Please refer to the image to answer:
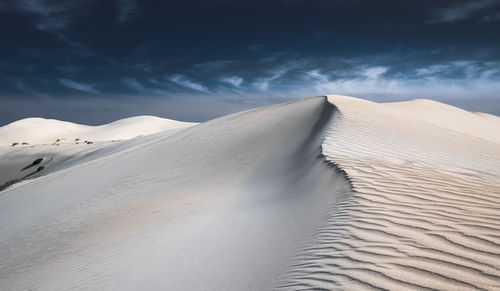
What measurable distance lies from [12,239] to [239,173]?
202 inches

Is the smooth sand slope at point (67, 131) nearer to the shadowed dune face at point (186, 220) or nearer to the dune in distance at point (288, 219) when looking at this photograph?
the shadowed dune face at point (186, 220)

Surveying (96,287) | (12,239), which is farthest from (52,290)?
(12,239)

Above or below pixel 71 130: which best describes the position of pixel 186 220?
below

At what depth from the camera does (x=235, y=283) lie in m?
2.78

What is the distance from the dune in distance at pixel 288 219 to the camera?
8.14 feet

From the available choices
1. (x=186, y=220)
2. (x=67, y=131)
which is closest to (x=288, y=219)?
(x=186, y=220)

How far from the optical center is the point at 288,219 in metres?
3.81

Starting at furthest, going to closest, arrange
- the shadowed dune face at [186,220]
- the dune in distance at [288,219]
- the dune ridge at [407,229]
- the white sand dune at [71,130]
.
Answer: the white sand dune at [71,130] → the shadowed dune face at [186,220] → the dune in distance at [288,219] → the dune ridge at [407,229]

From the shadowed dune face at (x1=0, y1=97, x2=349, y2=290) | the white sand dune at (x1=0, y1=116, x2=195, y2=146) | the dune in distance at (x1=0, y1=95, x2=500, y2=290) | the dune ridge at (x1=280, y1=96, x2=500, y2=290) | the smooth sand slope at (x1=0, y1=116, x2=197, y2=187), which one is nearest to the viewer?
the dune ridge at (x1=280, y1=96, x2=500, y2=290)

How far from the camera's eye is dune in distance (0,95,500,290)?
8.14ft

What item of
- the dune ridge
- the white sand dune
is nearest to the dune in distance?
the dune ridge

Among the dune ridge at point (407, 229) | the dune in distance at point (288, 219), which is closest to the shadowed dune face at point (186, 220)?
the dune in distance at point (288, 219)

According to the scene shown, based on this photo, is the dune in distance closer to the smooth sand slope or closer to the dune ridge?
the dune ridge

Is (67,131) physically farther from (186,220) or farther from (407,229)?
(407,229)
